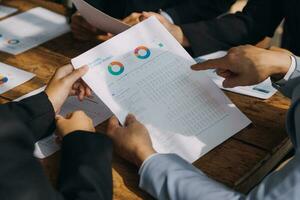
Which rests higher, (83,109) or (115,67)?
(115,67)

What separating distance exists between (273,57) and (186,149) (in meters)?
0.34

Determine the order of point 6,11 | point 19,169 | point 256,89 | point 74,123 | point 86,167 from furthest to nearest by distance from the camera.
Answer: point 6,11 < point 256,89 < point 74,123 < point 86,167 < point 19,169

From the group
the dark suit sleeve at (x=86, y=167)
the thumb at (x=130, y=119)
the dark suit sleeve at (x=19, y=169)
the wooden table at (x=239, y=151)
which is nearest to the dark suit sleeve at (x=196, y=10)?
the wooden table at (x=239, y=151)

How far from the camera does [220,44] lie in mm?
1552

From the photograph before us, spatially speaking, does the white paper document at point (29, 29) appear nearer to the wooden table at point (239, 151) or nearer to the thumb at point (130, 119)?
the wooden table at point (239, 151)

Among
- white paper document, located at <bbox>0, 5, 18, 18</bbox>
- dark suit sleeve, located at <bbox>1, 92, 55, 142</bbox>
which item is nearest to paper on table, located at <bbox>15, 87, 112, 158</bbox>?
dark suit sleeve, located at <bbox>1, 92, 55, 142</bbox>

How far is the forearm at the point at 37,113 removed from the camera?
1046mm

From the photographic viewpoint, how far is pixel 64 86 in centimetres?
114

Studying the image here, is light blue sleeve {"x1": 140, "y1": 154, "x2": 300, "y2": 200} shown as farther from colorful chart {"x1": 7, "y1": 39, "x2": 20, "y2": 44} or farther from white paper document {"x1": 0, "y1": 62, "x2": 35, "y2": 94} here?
colorful chart {"x1": 7, "y1": 39, "x2": 20, "y2": 44}

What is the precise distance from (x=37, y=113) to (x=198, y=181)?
40 centimetres

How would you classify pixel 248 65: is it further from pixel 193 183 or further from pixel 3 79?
pixel 3 79

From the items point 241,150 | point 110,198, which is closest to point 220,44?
point 241,150

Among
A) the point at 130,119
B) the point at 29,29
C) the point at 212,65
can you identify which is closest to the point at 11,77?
the point at 29,29

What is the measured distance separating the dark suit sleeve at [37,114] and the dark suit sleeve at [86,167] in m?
0.08
